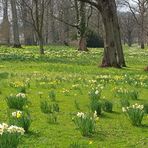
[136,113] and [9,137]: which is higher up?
[9,137]

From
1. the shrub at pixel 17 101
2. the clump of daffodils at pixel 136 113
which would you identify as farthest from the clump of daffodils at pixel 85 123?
the shrub at pixel 17 101

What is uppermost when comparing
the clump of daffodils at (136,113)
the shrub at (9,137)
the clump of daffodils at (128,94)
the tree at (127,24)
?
the tree at (127,24)

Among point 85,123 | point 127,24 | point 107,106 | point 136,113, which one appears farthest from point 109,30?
point 127,24

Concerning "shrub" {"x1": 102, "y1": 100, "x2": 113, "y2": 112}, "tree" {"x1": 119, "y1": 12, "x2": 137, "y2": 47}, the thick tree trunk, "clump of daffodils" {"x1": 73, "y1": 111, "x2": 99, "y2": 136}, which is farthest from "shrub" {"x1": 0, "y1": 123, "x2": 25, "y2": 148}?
"tree" {"x1": 119, "y1": 12, "x2": 137, "y2": 47}

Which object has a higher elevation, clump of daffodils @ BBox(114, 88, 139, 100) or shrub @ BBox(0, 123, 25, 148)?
shrub @ BBox(0, 123, 25, 148)

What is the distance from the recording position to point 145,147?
7.00 meters

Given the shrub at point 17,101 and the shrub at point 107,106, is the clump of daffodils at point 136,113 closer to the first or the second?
the shrub at point 107,106

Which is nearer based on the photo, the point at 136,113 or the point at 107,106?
the point at 136,113

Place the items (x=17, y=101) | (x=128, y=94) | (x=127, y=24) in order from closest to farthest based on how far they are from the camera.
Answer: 1. (x=17, y=101)
2. (x=128, y=94)
3. (x=127, y=24)

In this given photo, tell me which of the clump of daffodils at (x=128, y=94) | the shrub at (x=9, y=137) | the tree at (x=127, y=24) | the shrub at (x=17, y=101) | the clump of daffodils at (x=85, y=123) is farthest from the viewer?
the tree at (x=127, y=24)

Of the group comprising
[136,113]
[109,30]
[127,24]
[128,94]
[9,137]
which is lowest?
[128,94]

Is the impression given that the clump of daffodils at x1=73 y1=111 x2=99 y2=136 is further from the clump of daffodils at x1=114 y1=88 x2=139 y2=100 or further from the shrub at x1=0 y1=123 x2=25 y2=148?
the clump of daffodils at x1=114 y1=88 x2=139 y2=100

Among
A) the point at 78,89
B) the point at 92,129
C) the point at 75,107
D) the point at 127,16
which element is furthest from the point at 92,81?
the point at 127,16

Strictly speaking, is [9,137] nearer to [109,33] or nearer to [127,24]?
[109,33]
